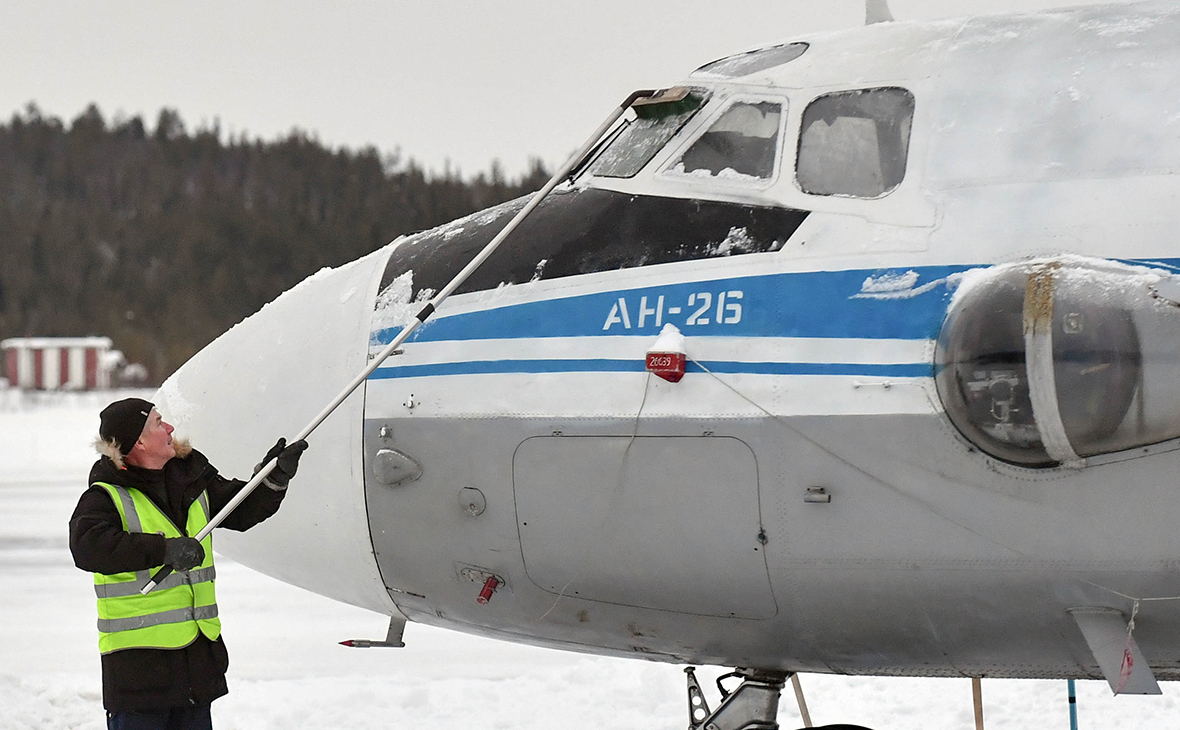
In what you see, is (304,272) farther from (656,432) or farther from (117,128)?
(656,432)

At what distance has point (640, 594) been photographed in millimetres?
4246

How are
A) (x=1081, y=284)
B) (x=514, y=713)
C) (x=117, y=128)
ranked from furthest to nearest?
(x=117, y=128) → (x=514, y=713) → (x=1081, y=284)

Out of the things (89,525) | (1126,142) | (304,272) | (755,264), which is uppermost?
(1126,142)

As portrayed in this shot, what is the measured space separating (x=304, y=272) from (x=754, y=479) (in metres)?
57.4

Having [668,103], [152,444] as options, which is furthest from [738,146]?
[152,444]

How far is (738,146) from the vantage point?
14.4ft

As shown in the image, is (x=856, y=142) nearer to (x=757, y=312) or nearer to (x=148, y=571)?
(x=757, y=312)

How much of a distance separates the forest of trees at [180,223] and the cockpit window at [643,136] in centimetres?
4790

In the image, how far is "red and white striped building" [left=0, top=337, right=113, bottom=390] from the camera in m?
49.3

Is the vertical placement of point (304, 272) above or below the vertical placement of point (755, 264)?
below

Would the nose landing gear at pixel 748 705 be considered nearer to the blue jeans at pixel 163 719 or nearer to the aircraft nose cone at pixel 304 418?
the aircraft nose cone at pixel 304 418

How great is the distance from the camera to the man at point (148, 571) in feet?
12.8

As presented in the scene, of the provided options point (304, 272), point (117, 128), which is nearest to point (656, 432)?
point (304, 272)

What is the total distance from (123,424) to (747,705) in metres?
2.42
